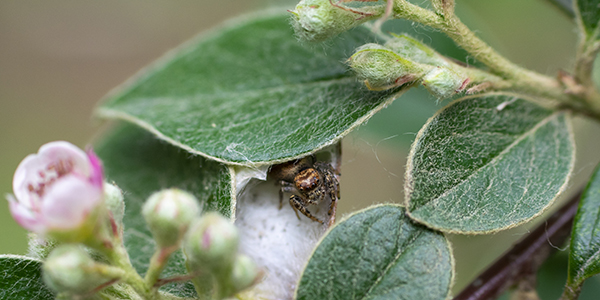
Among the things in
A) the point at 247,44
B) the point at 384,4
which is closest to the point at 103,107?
the point at 247,44

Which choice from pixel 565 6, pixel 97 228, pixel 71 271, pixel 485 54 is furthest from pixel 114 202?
pixel 565 6

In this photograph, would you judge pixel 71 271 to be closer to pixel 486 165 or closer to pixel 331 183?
pixel 331 183

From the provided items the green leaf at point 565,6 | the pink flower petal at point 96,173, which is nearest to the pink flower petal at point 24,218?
the pink flower petal at point 96,173

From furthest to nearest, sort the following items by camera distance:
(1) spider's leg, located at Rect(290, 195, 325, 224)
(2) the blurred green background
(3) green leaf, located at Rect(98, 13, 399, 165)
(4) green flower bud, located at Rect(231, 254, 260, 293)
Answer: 1. (2) the blurred green background
2. (1) spider's leg, located at Rect(290, 195, 325, 224)
3. (3) green leaf, located at Rect(98, 13, 399, 165)
4. (4) green flower bud, located at Rect(231, 254, 260, 293)

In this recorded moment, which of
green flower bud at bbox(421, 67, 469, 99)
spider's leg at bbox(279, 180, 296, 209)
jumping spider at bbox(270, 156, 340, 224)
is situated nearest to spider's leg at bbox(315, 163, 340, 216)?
jumping spider at bbox(270, 156, 340, 224)

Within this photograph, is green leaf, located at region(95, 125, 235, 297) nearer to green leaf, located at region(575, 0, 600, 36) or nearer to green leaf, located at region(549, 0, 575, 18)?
green leaf, located at region(575, 0, 600, 36)

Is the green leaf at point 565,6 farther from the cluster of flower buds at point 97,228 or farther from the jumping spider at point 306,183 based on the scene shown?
the cluster of flower buds at point 97,228
